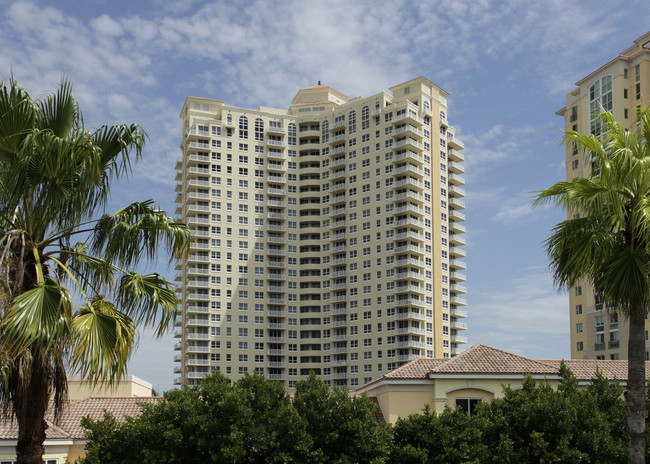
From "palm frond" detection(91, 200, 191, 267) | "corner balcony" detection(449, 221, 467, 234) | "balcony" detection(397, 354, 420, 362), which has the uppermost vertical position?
"corner balcony" detection(449, 221, 467, 234)

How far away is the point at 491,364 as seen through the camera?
36.8 m

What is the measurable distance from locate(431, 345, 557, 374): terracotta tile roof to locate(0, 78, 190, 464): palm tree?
2322 centimetres

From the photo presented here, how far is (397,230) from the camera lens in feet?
420

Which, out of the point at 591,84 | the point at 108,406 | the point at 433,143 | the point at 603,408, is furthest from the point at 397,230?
the point at 603,408

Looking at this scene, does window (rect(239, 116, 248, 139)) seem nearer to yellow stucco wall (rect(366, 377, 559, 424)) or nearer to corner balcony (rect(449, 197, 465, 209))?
corner balcony (rect(449, 197, 465, 209))

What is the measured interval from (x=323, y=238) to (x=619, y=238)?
12329 cm

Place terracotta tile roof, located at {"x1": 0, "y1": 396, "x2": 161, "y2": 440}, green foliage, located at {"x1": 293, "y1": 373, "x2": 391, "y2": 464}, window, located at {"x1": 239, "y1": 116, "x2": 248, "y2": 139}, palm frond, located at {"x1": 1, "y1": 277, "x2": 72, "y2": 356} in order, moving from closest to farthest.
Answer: palm frond, located at {"x1": 1, "y1": 277, "x2": 72, "y2": 356} → green foliage, located at {"x1": 293, "y1": 373, "x2": 391, "y2": 464} → terracotta tile roof, located at {"x1": 0, "y1": 396, "x2": 161, "y2": 440} → window, located at {"x1": 239, "y1": 116, "x2": 248, "y2": 139}

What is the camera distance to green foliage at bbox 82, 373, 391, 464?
24406mm

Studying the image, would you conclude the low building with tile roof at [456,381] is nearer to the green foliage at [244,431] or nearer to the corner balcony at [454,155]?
the green foliage at [244,431]

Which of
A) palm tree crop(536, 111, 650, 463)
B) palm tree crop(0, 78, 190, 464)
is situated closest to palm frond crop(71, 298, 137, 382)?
palm tree crop(0, 78, 190, 464)

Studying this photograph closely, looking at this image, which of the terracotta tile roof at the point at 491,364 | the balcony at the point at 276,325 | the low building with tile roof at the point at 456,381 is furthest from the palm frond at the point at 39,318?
the balcony at the point at 276,325

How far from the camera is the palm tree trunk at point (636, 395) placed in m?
16.1

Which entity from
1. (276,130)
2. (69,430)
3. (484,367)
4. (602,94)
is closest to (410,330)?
(602,94)

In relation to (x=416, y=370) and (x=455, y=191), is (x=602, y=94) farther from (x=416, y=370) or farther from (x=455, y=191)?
(x=416, y=370)
